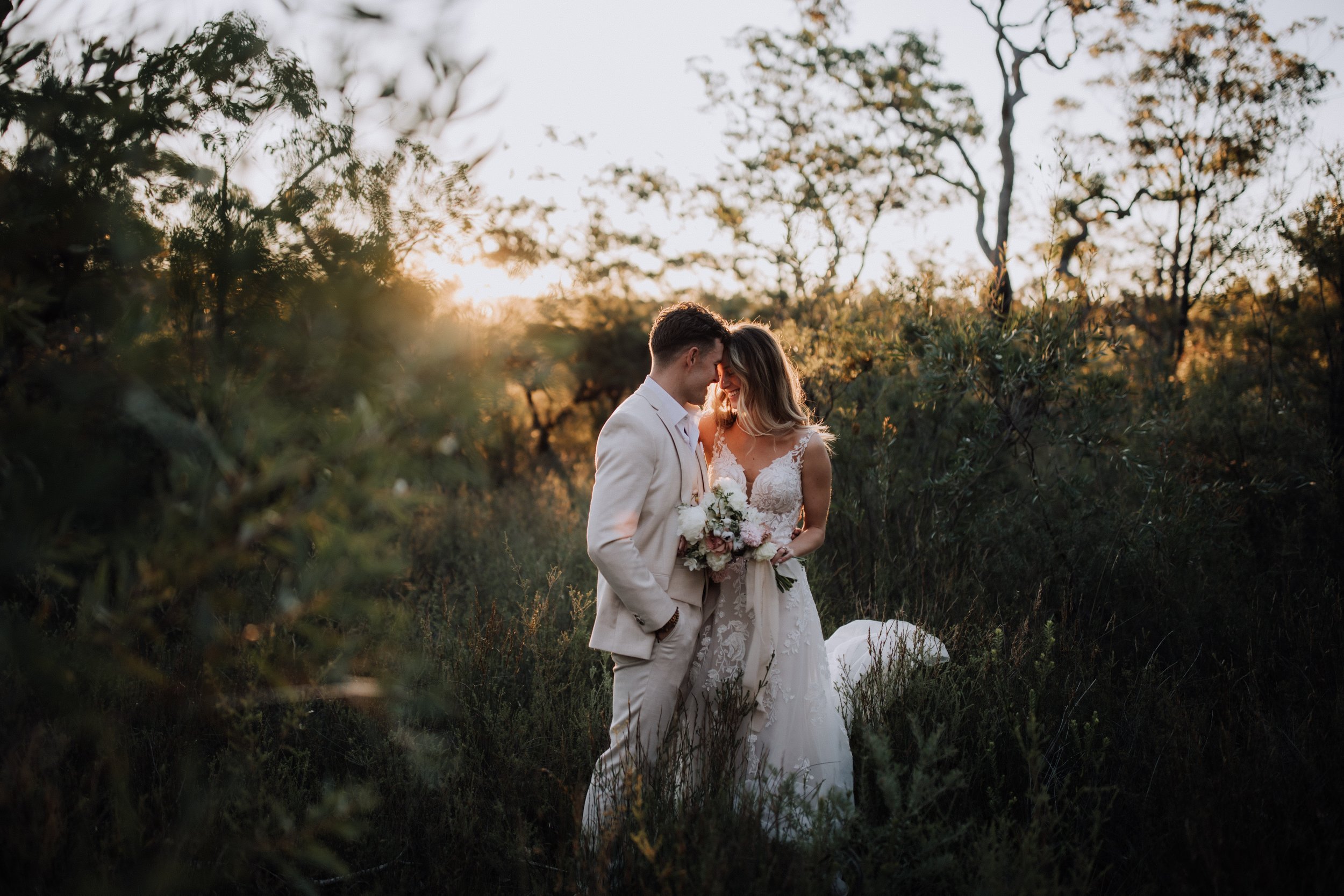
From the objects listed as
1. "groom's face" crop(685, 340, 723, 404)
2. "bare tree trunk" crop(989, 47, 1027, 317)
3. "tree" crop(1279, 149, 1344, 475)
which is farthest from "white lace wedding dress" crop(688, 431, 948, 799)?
"bare tree trunk" crop(989, 47, 1027, 317)

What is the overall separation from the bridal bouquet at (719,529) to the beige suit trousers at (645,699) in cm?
23

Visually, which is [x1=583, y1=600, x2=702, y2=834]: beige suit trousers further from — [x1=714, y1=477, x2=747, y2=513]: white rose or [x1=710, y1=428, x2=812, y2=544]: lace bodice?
[x1=710, y1=428, x2=812, y2=544]: lace bodice

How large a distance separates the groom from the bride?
304 millimetres

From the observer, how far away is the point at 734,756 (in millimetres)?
3297

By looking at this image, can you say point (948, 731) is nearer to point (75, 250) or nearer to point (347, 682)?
point (347, 682)

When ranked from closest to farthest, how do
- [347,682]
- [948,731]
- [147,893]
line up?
[147,893]
[347,682]
[948,731]

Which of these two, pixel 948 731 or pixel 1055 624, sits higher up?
pixel 1055 624

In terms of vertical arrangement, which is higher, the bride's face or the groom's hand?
the bride's face

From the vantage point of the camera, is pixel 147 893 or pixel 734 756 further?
pixel 734 756

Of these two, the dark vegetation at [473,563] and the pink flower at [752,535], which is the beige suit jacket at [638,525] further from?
the dark vegetation at [473,563]

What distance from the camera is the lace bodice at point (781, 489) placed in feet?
12.9

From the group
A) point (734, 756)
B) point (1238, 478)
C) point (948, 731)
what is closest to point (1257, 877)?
point (948, 731)

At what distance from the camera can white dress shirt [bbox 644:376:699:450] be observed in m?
3.33

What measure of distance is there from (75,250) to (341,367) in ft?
1.85
